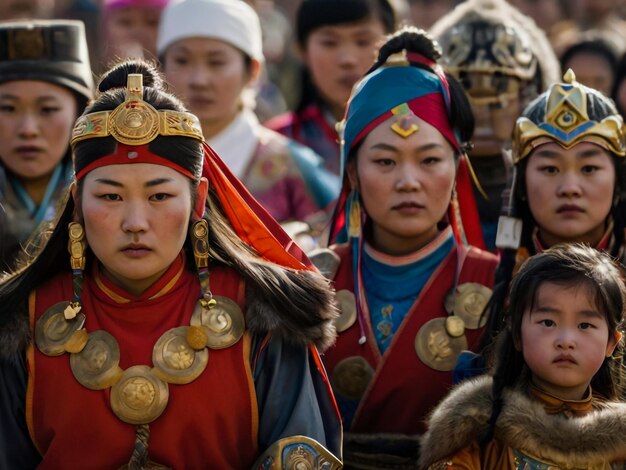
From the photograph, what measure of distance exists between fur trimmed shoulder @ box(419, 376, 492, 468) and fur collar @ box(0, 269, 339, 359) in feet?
1.48

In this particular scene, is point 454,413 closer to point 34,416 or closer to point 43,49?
point 34,416

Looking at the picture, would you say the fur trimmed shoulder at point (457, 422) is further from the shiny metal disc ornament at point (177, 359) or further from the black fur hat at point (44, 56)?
the black fur hat at point (44, 56)

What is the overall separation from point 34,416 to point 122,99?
3.49 feet

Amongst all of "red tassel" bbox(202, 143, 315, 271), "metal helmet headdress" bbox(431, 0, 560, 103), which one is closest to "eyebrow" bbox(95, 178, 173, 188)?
"red tassel" bbox(202, 143, 315, 271)

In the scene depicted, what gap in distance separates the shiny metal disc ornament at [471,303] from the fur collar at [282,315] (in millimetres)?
747

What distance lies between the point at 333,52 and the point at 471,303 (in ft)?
10.2

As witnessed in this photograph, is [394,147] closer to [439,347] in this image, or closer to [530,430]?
[439,347]

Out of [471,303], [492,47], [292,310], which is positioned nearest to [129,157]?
[292,310]

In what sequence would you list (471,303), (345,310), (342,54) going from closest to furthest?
(471,303) → (345,310) → (342,54)

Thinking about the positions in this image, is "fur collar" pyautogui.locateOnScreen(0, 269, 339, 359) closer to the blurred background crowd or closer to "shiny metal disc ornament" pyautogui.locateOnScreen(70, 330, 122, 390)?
"shiny metal disc ornament" pyautogui.locateOnScreen(70, 330, 122, 390)

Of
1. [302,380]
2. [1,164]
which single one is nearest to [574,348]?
[302,380]

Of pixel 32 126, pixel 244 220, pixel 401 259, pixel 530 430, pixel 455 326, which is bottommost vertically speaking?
pixel 530 430

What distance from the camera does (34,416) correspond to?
4.77m

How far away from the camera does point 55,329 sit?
188 inches
